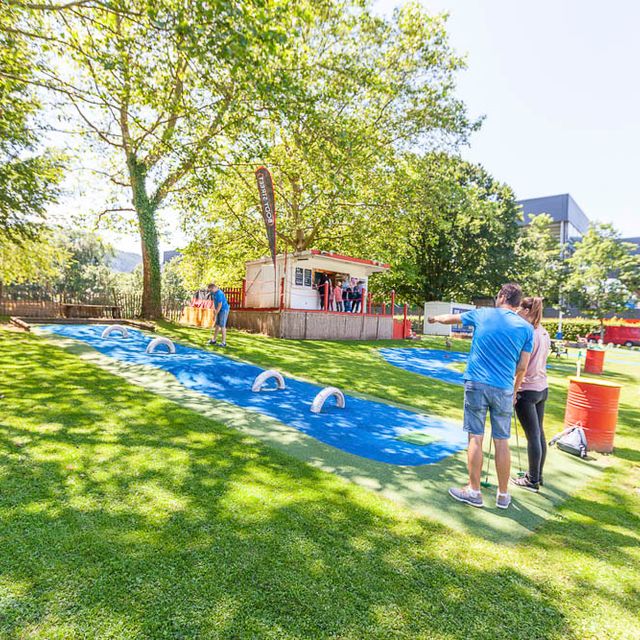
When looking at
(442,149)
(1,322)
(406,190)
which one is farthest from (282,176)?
(1,322)

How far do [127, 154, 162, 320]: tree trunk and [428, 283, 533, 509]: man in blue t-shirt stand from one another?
60.1 ft

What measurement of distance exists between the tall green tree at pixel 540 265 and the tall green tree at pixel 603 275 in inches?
55.3

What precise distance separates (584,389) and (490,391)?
141 inches

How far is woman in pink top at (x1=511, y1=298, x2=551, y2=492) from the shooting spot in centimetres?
441

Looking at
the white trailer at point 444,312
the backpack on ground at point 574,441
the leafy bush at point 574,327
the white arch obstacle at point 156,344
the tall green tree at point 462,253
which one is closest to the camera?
the backpack on ground at point 574,441

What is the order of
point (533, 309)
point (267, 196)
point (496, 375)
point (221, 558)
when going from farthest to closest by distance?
point (267, 196)
point (533, 309)
point (496, 375)
point (221, 558)

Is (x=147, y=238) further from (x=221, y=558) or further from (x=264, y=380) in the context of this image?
(x=221, y=558)

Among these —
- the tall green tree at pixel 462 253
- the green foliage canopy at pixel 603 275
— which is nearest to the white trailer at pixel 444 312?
the tall green tree at pixel 462 253

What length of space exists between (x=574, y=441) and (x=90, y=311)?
20001 millimetres

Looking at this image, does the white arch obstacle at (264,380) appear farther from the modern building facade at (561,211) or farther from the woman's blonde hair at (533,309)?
the modern building facade at (561,211)

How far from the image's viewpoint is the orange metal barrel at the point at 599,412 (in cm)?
610

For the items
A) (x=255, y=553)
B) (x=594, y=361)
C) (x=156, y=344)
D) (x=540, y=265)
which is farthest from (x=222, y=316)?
(x=540, y=265)

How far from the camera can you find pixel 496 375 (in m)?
3.75

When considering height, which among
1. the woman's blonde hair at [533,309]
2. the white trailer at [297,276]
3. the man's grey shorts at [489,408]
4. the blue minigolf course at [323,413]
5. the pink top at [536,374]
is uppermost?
the white trailer at [297,276]
